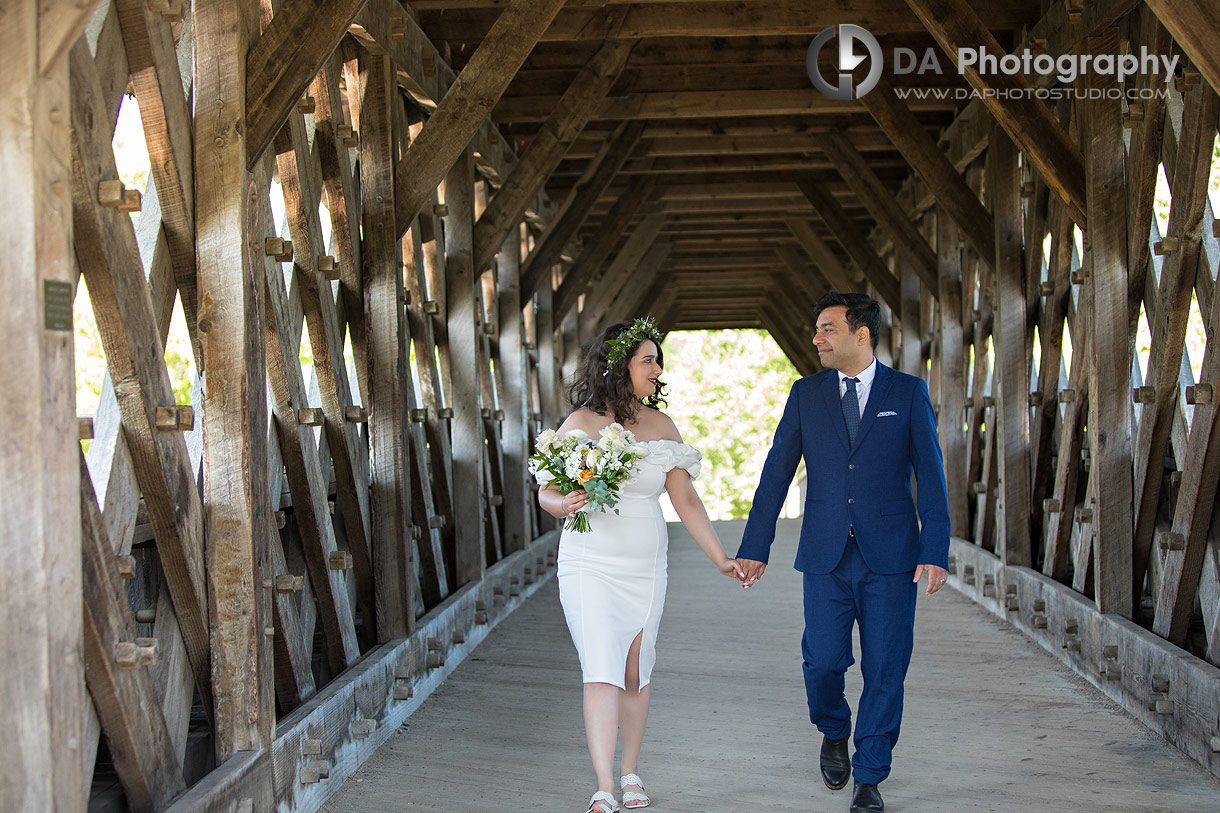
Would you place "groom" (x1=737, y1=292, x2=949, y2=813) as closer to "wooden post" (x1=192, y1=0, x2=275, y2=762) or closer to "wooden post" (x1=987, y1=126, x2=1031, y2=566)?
"wooden post" (x1=192, y1=0, x2=275, y2=762)

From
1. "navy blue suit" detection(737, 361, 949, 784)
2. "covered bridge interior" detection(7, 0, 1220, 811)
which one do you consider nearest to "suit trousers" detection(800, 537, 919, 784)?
"navy blue suit" detection(737, 361, 949, 784)

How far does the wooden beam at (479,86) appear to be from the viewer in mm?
4723

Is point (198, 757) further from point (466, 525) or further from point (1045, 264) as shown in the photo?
point (1045, 264)

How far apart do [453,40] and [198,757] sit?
436 cm

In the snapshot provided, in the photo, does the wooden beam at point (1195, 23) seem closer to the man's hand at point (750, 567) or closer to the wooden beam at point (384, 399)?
the man's hand at point (750, 567)

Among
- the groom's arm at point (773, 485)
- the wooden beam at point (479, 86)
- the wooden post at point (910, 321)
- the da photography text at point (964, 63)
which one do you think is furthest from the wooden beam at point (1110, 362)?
the wooden post at point (910, 321)

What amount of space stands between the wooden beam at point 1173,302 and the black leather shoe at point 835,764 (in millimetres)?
1856

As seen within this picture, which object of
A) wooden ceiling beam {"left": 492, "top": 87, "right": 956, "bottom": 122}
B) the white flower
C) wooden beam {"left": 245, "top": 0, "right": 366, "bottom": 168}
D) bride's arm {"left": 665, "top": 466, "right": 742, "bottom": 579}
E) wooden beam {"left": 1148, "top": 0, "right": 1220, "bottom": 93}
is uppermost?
wooden ceiling beam {"left": 492, "top": 87, "right": 956, "bottom": 122}

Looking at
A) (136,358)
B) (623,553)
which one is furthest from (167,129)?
(623,553)

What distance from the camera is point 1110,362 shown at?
4758 mm

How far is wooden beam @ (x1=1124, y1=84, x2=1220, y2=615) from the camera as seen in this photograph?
4.13m

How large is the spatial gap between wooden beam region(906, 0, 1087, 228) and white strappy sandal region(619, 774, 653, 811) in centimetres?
308

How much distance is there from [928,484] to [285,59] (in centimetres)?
218

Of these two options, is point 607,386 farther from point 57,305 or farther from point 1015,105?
point 1015,105
